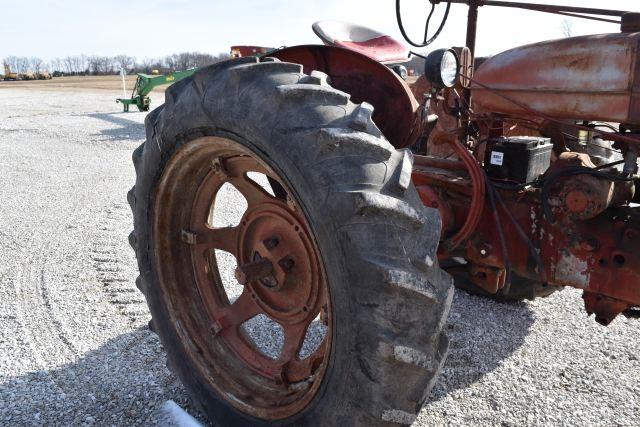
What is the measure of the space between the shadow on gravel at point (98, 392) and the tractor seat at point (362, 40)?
181 cm

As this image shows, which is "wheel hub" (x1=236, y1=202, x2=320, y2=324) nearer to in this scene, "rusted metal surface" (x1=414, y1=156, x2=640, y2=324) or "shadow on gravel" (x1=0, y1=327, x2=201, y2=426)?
"shadow on gravel" (x1=0, y1=327, x2=201, y2=426)

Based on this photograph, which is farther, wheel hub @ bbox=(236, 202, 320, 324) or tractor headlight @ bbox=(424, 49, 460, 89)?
tractor headlight @ bbox=(424, 49, 460, 89)

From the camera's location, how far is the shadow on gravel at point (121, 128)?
10117 millimetres

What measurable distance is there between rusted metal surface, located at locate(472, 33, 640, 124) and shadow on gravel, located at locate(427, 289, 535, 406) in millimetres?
1135

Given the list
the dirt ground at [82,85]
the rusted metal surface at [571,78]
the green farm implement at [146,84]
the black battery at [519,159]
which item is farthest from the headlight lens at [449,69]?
the dirt ground at [82,85]

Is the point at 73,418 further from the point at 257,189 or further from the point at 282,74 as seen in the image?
the point at 282,74

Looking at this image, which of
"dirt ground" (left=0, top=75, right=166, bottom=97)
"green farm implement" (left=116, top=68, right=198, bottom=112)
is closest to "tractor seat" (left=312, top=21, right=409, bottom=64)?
"green farm implement" (left=116, top=68, right=198, bottom=112)

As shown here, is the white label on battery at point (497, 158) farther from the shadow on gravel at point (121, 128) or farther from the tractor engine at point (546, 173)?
the shadow on gravel at point (121, 128)

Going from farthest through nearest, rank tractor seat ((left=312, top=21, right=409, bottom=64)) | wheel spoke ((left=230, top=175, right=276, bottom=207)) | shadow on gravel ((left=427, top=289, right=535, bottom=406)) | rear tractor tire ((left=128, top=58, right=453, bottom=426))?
1. tractor seat ((left=312, top=21, right=409, bottom=64))
2. shadow on gravel ((left=427, top=289, right=535, bottom=406))
3. wheel spoke ((left=230, top=175, right=276, bottom=207))
4. rear tractor tire ((left=128, top=58, right=453, bottom=426))

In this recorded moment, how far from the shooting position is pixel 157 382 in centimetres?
236

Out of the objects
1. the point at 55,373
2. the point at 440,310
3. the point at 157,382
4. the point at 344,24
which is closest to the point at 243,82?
the point at 440,310

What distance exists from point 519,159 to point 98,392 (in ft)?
6.25

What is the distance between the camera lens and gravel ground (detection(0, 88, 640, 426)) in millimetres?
2207

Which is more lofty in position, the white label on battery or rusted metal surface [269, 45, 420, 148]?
rusted metal surface [269, 45, 420, 148]
